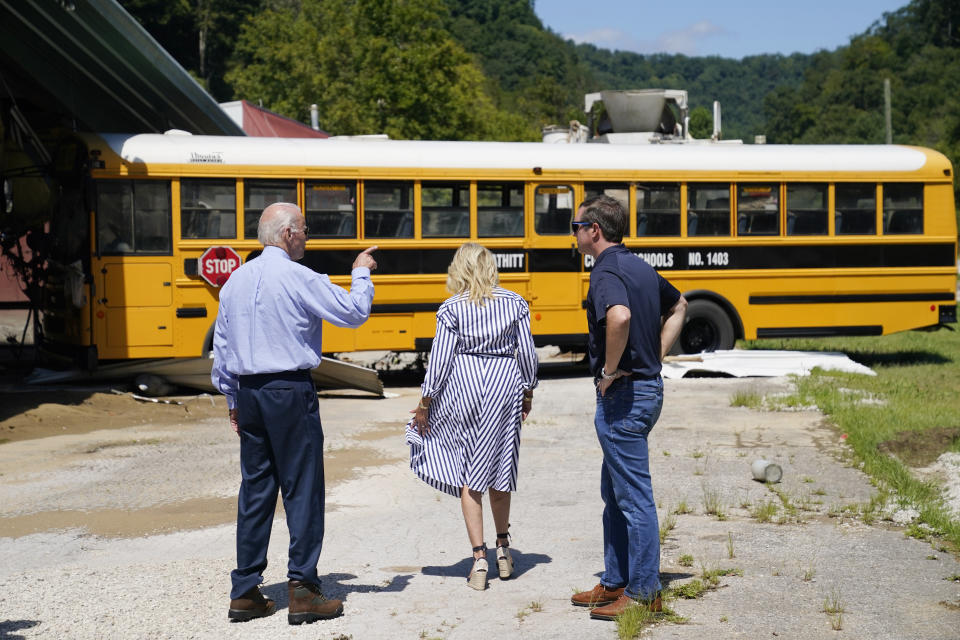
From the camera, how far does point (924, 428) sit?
982cm

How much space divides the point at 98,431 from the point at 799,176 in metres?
9.13

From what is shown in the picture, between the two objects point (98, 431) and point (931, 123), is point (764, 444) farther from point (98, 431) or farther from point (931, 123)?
point (931, 123)

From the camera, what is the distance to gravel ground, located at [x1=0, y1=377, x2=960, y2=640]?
5270 millimetres

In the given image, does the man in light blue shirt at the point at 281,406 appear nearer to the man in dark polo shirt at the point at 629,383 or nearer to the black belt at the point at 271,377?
the black belt at the point at 271,377

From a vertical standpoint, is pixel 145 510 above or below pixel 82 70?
below

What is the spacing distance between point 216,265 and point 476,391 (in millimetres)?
8087

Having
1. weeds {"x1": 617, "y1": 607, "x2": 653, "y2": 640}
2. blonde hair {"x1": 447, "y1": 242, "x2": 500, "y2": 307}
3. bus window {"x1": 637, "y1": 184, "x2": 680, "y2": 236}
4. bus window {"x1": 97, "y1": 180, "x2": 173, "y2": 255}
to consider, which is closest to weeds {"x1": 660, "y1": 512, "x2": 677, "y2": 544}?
weeds {"x1": 617, "y1": 607, "x2": 653, "y2": 640}

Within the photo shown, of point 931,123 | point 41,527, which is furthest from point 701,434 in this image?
point 931,123

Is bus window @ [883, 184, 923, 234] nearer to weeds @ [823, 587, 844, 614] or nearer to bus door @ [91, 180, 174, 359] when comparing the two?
bus door @ [91, 180, 174, 359]

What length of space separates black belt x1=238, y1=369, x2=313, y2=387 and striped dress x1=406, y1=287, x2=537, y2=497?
2.51ft

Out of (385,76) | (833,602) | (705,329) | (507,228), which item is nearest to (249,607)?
(833,602)

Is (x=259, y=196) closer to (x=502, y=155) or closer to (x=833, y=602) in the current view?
(x=502, y=155)

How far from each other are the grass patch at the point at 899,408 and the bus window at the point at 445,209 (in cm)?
434

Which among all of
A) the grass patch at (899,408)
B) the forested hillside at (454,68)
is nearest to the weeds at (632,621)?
the grass patch at (899,408)
